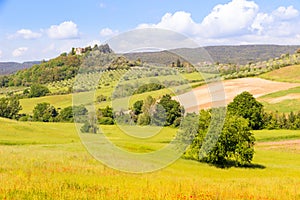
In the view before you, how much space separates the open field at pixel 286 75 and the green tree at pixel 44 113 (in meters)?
61.7

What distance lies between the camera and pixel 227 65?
6644 inches

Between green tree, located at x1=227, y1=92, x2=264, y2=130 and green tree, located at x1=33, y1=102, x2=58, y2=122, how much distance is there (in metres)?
47.8

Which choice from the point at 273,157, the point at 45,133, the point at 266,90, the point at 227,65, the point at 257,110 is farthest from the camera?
the point at 227,65

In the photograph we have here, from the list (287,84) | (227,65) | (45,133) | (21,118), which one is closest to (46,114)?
(21,118)

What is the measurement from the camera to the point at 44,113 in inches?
4313

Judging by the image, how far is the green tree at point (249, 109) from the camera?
3164 inches

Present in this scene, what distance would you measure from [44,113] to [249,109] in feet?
178

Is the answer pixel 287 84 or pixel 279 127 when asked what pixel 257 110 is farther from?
pixel 287 84

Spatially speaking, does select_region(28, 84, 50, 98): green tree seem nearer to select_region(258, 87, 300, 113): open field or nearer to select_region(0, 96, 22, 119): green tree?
select_region(0, 96, 22, 119): green tree

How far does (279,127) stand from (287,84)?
3554cm

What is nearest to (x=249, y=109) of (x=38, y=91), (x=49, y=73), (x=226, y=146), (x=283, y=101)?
(x=283, y=101)

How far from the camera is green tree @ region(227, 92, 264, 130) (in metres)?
80.4

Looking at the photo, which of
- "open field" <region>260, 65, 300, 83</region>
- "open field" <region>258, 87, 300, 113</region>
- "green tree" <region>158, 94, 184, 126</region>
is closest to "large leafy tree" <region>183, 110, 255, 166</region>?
"green tree" <region>158, 94, 184, 126</region>

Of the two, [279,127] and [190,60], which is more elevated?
[190,60]
